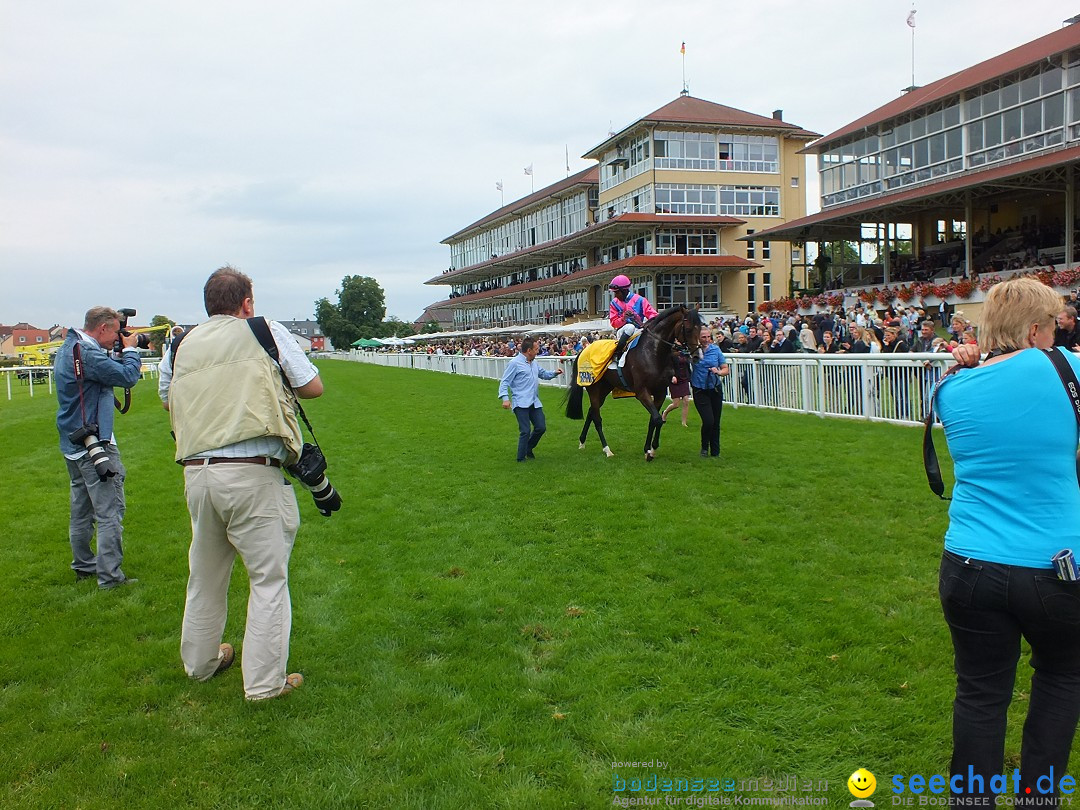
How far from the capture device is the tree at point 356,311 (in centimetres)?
10344

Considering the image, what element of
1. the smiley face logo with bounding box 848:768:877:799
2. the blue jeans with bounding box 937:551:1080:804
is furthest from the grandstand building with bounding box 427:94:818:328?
the blue jeans with bounding box 937:551:1080:804

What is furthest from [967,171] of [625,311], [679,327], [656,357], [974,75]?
[656,357]

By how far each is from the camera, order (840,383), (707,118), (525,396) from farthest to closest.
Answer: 1. (707,118)
2. (840,383)
3. (525,396)

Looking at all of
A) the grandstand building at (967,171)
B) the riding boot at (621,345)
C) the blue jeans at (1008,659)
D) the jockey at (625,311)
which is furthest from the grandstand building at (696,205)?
the blue jeans at (1008,659)

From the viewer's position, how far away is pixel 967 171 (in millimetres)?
28328

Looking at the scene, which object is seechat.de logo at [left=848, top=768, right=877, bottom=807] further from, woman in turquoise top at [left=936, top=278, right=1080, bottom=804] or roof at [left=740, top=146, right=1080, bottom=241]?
roof at [left=740, top=146, right=1080, bottom=241]

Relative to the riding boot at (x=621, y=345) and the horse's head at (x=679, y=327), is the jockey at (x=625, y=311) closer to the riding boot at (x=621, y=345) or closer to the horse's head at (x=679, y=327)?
the riding boot at (x=621, y=345)

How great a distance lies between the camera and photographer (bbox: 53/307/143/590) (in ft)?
17.3

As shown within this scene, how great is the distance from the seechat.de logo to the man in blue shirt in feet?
25.1

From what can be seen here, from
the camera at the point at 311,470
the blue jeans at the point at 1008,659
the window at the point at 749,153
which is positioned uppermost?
the window at the point at 749,153

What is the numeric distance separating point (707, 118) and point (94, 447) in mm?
49610

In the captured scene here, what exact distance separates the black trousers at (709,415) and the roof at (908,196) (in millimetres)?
18084

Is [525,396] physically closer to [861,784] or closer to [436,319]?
[861,784]

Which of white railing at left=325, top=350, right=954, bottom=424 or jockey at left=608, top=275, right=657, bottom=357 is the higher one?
jockey at left=608, top=275, right=657, bottom=357
